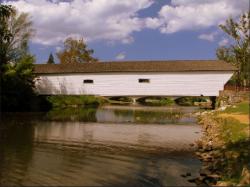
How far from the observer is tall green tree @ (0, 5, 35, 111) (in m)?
31.2

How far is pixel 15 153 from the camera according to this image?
40.1 feet

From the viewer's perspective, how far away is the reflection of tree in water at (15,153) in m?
9.22

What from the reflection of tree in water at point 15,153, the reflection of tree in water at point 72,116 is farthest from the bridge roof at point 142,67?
the reflection of tree in water at point 15,153

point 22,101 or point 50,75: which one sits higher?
point 50,75

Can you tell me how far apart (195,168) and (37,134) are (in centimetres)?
821

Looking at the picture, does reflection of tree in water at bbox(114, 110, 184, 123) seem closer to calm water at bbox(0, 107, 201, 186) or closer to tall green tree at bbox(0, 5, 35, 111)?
calm water at bbox(0, 107, 201, 186)

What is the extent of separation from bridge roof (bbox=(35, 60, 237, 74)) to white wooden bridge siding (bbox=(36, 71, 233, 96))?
376mm

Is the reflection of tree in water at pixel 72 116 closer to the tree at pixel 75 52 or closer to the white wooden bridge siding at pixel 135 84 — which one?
the white wooden bridge siding at pixel 135 84

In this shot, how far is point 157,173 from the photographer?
992cm

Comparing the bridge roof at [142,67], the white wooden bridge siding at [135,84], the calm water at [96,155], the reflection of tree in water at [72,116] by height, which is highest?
the bridge roof at [142,67]

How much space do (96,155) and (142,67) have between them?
27164 mm

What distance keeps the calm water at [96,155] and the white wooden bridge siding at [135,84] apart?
18111mm

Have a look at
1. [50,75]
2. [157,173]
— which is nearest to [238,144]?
[157,173]

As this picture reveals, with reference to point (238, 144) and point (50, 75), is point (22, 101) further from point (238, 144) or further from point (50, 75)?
point (238, 144)
